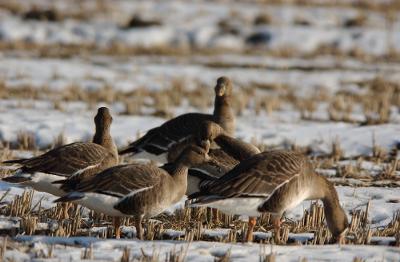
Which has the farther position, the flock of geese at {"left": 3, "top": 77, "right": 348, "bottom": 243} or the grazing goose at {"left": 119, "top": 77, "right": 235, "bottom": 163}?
the grazing goose at {"left": 119, "top": 77, "right": 235, "bottom": 163}

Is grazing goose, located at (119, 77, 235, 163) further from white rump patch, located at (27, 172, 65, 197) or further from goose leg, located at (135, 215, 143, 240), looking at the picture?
goose leg, located at (135, 215, 143, 240)

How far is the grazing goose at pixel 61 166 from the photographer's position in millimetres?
8633

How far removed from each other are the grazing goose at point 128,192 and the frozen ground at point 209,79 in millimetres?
379

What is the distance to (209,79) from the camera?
887 inches

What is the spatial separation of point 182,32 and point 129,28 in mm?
1985

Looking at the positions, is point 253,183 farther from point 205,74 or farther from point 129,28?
point 129,28

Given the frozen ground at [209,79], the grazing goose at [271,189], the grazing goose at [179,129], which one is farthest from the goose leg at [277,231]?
the grazing goose at [179,129]

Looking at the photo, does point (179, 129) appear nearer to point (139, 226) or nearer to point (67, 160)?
point (67, 160)

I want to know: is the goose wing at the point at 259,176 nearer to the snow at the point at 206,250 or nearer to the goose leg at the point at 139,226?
the snow at the point at 206,250

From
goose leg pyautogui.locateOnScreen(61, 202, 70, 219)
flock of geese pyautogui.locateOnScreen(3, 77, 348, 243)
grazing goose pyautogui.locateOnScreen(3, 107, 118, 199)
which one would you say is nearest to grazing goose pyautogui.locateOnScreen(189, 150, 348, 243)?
flock of geese pyautogui.locateOnScreen(3, 77, 348, 243)

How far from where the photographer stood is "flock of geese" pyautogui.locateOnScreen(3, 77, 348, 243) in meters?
7.63

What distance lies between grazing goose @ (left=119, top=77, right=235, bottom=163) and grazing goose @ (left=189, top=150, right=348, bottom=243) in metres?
3.07

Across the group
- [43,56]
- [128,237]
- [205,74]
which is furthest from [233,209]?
[43,56]

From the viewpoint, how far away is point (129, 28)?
3033cm
